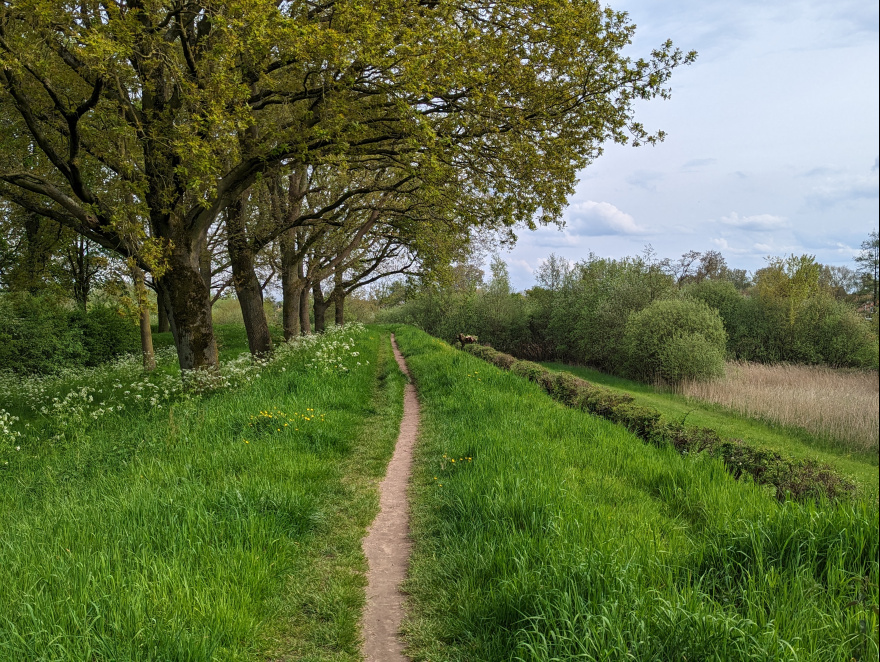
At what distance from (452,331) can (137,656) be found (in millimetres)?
40118

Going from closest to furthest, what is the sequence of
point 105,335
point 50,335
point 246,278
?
point 246,278, point 50,335, point 105,335

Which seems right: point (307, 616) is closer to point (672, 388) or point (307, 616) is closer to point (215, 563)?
point (215, 563)

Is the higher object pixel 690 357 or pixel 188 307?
pixel 188 307

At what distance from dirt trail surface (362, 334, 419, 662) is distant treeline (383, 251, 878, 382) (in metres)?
8.87

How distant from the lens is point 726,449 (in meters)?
5.77

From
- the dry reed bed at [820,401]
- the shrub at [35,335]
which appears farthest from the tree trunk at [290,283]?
the dry reed bed at [820,401]

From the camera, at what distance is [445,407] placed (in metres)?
8.70

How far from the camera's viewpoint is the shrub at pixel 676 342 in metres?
19.8

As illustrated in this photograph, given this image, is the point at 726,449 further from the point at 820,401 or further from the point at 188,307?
the point at 188,307

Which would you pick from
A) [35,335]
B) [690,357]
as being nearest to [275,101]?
[35,335]

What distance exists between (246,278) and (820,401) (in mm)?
14231

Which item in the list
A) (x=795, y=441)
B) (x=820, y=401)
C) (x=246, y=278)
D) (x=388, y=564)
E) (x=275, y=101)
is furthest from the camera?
(x=246, y=278)

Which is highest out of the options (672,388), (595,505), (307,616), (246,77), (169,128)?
(246,77)

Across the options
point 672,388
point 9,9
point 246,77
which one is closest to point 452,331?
point 672,388
